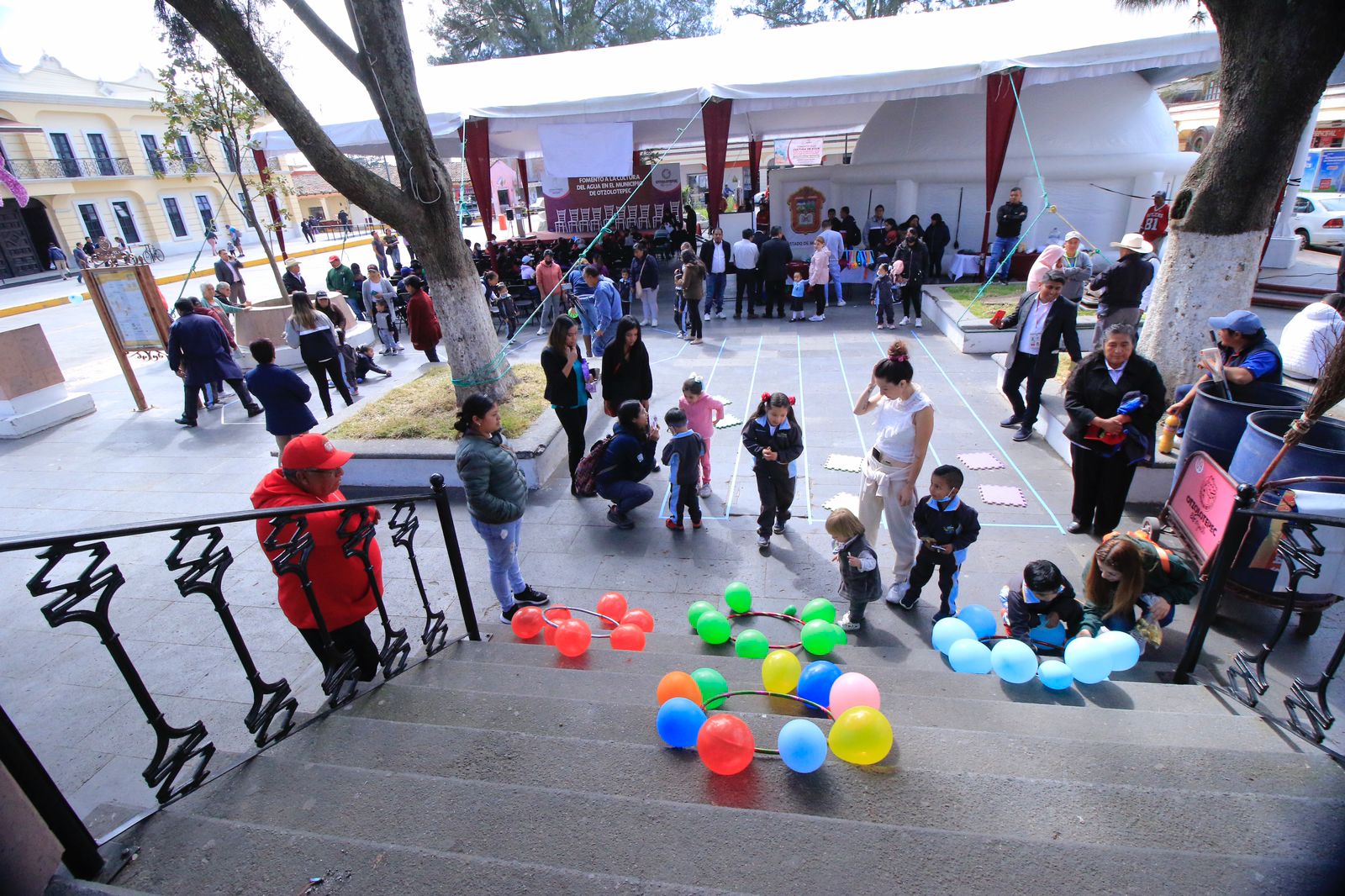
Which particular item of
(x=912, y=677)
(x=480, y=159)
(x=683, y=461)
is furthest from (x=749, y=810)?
(x=480, y=159)

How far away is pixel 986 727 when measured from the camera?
2.73 m

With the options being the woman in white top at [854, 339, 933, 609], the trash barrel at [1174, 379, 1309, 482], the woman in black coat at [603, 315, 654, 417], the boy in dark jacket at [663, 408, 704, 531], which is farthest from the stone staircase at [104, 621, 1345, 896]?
the woman in black coat at [603, 315, 654, 417]

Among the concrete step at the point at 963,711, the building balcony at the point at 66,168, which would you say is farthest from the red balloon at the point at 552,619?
the building balcony at the point at 66,168

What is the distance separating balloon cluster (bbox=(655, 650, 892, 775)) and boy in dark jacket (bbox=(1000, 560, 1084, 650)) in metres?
1.16

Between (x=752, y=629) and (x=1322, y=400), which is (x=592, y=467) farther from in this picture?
(x=1322, y=400)

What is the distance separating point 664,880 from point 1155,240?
52.9ft

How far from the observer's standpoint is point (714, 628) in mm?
3898

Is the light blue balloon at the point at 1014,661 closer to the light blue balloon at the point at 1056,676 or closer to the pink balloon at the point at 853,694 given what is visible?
the light blue balloon at the point at 1056,676

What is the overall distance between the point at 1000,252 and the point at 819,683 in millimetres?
12624

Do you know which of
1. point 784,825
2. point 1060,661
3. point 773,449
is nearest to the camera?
point 784,825

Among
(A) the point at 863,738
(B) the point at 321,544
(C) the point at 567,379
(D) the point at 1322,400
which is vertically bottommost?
(A) the point at 863,738

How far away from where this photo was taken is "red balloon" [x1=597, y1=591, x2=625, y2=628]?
14.1 ft

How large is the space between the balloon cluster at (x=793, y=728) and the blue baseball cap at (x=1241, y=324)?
3871mm

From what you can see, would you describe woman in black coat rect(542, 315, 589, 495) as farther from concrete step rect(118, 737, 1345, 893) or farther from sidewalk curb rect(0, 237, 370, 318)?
sidewalk curb rect(0, 237, 370, 318)
